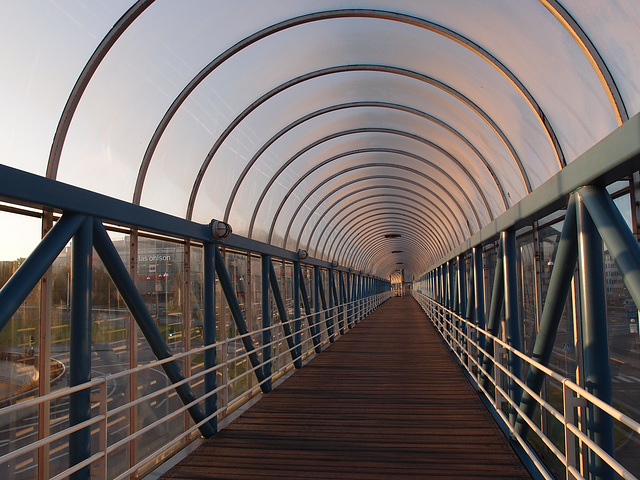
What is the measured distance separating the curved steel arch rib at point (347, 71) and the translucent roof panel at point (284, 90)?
0.07 ft

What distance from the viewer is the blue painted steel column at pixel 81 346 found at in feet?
12.8

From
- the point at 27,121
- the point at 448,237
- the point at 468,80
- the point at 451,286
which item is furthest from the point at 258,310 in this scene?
the point at 448,237

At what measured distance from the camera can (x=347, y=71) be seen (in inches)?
318

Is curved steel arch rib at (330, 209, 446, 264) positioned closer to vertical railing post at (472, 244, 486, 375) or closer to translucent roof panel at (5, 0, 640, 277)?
translucent roof panel at (5, 0, 640, 277)

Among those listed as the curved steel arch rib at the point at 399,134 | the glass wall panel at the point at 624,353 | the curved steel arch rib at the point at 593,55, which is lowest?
the glass wall panel at the point at 624,353

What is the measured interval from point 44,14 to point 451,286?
46.5 ft

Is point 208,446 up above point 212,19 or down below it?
below

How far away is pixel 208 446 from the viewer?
536 cm

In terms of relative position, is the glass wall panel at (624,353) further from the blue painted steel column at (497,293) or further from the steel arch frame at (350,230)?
the steel arch frame at (350,230)

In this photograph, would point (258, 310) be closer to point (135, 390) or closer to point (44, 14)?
point (135, 390)

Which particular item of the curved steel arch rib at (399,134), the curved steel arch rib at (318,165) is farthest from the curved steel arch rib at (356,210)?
the curved steel arch rib at (399,134)

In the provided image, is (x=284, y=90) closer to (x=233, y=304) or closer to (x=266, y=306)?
(x=233, y=304)

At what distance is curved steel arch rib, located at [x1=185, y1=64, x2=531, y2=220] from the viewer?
7598 mm

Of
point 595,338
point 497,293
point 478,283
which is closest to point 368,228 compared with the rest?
point 478,283
